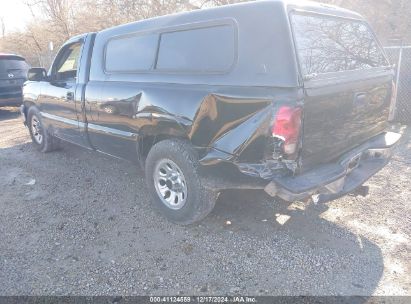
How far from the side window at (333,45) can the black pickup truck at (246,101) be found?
0.6 inches

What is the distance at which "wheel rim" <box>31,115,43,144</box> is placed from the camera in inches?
241

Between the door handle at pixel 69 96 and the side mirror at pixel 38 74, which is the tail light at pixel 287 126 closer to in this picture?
the door handle at pixel 69 96

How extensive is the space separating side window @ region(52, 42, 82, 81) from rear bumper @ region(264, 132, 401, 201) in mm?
3605

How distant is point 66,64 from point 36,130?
5.16 ft

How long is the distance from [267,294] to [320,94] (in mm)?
1563

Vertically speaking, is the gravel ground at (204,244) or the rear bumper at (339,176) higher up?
the rear bumper at (339,176)

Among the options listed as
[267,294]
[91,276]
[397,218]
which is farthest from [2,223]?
[397,218]

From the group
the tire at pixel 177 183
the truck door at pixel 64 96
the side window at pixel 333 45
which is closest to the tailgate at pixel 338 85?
the side window at pixel 333 45

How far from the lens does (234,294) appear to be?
8.52ft

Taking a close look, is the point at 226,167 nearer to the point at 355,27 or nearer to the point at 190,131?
the point at 190,131

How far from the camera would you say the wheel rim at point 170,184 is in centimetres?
345

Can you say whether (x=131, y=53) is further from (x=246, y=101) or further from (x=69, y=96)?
(x=246, y=101)

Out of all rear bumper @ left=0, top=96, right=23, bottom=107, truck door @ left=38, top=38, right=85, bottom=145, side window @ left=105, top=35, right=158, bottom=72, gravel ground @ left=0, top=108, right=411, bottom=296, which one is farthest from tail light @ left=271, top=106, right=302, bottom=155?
rear bumper @ left=0, top=96, right=23, bottom=107

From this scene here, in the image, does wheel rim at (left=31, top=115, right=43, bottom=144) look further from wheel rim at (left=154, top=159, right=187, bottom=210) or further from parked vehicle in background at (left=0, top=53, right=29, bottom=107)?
parked vehicle in background at (left=0, top=53, right=29, bottom=107)
